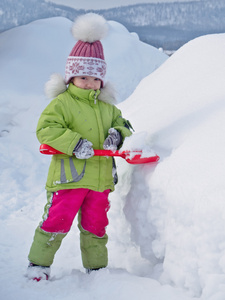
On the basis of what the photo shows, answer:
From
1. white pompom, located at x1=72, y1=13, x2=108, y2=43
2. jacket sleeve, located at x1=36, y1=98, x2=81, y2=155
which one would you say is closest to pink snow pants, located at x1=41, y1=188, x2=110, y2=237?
jacket sleeve, located at x1=36, y1=98, x2=81, y2=155

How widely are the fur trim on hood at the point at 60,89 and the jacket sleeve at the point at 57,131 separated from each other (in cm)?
17

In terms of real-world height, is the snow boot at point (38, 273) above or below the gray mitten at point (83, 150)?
below

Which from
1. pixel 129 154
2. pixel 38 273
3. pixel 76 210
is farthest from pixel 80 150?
pixel 38 273

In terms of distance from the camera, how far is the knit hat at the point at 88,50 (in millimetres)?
2172

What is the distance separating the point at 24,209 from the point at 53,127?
1720 millimetres

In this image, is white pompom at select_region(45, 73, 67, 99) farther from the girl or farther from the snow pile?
the snow pile

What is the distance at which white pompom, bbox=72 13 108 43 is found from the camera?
7.28 ft

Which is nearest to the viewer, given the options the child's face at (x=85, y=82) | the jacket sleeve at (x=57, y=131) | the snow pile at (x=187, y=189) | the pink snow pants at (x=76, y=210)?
the snow pile at (x=187, y=189)

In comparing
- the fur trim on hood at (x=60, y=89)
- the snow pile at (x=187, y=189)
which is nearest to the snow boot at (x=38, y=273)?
the snow pile at (x=187, y=189)

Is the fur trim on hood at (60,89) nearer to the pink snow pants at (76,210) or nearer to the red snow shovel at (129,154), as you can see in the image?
the red snow shovel at (129,154)

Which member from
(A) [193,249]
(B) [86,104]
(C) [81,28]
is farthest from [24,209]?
(A) [193,249]

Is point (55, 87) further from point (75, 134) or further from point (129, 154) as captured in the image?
point (129, 154)

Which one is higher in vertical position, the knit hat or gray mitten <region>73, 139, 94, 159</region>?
the knit hat

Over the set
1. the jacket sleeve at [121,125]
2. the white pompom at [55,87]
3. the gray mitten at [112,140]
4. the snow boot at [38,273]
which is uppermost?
the white pompom at [55,87]
